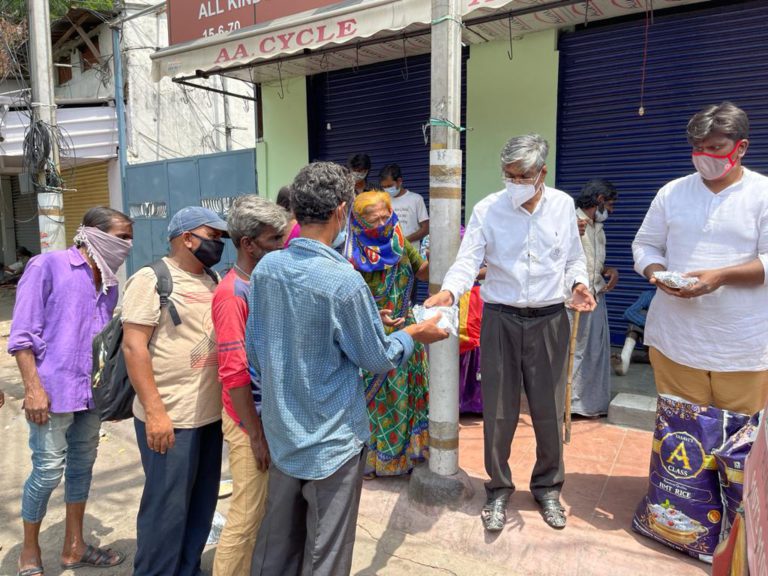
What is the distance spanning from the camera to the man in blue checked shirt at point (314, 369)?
179 centimetres

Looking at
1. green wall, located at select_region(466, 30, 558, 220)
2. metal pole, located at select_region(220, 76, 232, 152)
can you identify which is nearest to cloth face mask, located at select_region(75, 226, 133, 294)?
green wall, located at select_region(466, 30, 558, 220)

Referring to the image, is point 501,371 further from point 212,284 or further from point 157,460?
point 157,460

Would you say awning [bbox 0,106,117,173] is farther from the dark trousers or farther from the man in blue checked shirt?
the man in blue checked shirt

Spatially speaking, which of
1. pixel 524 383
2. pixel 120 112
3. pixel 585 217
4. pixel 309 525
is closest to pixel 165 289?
pixel 309 525

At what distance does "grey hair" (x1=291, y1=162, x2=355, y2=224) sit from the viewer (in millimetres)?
1814

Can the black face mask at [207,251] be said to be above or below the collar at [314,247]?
below

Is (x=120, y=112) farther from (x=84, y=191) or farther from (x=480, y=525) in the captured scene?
(x=480, y=525)

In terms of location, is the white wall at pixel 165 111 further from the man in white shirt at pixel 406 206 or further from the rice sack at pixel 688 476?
the rice sack at pixel 688 476

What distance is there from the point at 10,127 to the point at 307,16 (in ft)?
26.8

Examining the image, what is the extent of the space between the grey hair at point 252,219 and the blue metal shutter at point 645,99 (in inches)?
164

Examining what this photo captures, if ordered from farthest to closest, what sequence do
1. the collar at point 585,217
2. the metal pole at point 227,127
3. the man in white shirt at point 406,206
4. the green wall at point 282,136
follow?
the metal pole at point 227,127
the green wall at point 282,136
the man in white shirt at point 406,206
the collar at point 585,217

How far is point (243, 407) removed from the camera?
2068mm

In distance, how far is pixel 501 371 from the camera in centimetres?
283

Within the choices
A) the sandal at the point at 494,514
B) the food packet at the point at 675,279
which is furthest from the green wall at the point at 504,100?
the sandal at the point at 494,514
